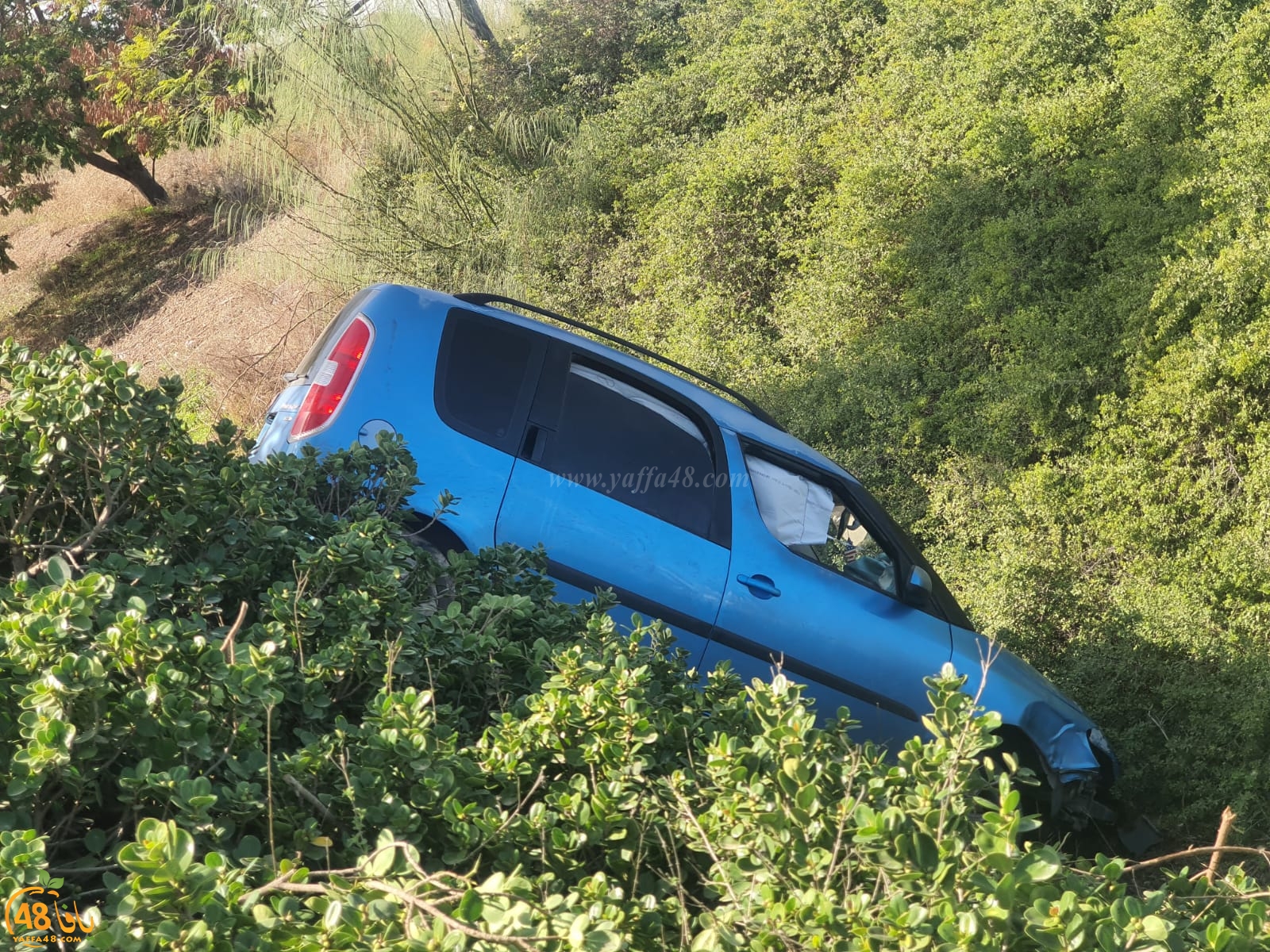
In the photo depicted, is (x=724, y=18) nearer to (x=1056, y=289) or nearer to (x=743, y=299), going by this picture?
(x=743, y=299)

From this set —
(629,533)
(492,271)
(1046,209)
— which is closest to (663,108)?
(492,271)

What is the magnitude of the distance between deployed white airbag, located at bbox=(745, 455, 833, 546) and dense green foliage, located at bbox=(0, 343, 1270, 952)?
1.91 m

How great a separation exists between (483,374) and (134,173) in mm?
18847

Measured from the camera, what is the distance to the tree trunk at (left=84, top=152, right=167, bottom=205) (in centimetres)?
1950

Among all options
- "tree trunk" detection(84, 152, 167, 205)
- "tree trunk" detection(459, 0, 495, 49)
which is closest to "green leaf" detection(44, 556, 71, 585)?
"tree trunk" detection(459, 0, 495, 49)

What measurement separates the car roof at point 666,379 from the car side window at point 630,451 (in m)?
0.12

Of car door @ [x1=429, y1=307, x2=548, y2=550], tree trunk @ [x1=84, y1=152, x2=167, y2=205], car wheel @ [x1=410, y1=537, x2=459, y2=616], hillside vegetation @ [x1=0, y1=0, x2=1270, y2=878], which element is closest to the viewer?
car wheel @ [x1=410, y1=537, x2=459, y2=616]

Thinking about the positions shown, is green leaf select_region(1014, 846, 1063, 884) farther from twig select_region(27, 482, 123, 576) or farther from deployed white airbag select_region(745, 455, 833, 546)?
→ deployed white airbag select_region(745, 455, 833, 546)

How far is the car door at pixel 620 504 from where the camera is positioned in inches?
172

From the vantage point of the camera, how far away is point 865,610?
464 cm

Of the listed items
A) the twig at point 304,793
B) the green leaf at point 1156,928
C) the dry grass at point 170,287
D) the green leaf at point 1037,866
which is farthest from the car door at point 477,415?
the dry grass at point 170,287

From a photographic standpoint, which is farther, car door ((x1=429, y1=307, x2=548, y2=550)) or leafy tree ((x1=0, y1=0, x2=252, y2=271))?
Answer: leafy tree ((x1=0, y1=0, x2=252, y2=271))

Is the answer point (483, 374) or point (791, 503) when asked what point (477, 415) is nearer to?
point (483, 374)

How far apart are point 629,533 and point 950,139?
6245 millimetres
